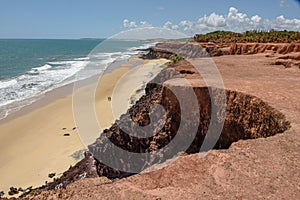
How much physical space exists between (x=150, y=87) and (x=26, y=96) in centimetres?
1606

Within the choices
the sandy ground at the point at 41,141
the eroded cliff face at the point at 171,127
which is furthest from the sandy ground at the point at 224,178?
the sandy ground at the point at 41,141

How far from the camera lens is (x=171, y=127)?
10.9m

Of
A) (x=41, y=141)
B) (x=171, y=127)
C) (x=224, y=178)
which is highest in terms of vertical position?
(x=224, y=178)

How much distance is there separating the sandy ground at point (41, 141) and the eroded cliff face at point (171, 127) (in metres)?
2.18

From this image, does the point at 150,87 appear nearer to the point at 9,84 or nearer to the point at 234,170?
the point at 234,170

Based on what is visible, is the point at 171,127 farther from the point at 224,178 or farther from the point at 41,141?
the point at 41,141

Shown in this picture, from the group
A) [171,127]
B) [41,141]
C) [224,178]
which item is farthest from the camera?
[41,141]

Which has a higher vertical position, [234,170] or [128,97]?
[234,170]

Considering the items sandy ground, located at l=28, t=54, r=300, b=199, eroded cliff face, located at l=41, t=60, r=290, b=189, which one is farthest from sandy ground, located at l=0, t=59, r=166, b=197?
sandy ground, located at l=28, t=54, r=300, b=199

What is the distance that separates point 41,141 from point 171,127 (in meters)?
9.03

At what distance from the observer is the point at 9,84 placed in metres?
30.8

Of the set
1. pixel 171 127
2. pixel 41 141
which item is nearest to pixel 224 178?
pixel 171 127

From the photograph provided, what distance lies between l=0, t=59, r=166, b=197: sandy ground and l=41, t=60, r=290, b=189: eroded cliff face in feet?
7.14

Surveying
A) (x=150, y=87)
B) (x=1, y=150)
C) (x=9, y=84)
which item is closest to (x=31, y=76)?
(x=9, y=84)
